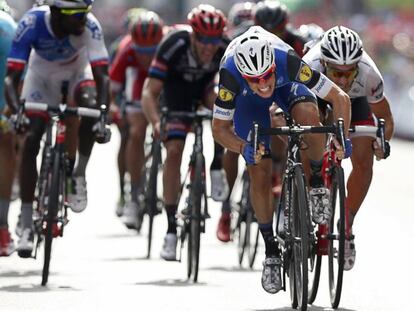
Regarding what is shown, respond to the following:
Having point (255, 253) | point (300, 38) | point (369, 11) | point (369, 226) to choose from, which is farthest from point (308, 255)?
point (369, 11)

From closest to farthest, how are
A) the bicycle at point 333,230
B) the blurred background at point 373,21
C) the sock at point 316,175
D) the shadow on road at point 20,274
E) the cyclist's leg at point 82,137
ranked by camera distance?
the bicycle at point 333,230 → the sock at point 316,175 → the shadow on road at point 20,274 → the cyclist's leg at point 82,137 → the blurred background at point 373,21

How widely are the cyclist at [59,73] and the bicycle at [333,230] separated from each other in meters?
2.16

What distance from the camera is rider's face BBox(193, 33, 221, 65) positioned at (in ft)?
45.0

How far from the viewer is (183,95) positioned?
46.9 feet

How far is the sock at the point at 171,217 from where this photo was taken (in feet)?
44.7

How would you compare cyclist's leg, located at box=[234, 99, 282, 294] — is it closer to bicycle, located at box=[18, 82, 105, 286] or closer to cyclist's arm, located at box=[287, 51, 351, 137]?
cyclist's arm, located at box=[287, 51, 351, 137]

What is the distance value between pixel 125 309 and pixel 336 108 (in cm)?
186

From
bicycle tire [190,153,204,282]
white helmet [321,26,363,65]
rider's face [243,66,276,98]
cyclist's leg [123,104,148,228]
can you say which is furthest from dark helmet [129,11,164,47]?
rider's face [243,66,276,98]

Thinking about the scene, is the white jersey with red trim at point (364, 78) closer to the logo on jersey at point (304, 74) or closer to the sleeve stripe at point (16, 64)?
the logo on jersey at point (304, 74)

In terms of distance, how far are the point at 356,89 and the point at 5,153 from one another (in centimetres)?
349

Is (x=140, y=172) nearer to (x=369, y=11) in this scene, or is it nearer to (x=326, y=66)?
(x=326, y=66)

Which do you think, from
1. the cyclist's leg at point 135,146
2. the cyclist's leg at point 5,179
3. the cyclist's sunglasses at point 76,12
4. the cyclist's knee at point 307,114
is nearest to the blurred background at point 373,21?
the cyclist's leg at point 135,146

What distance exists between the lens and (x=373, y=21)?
42.6 metres

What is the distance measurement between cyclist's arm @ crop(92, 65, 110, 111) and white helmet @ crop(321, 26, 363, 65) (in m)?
2.33
